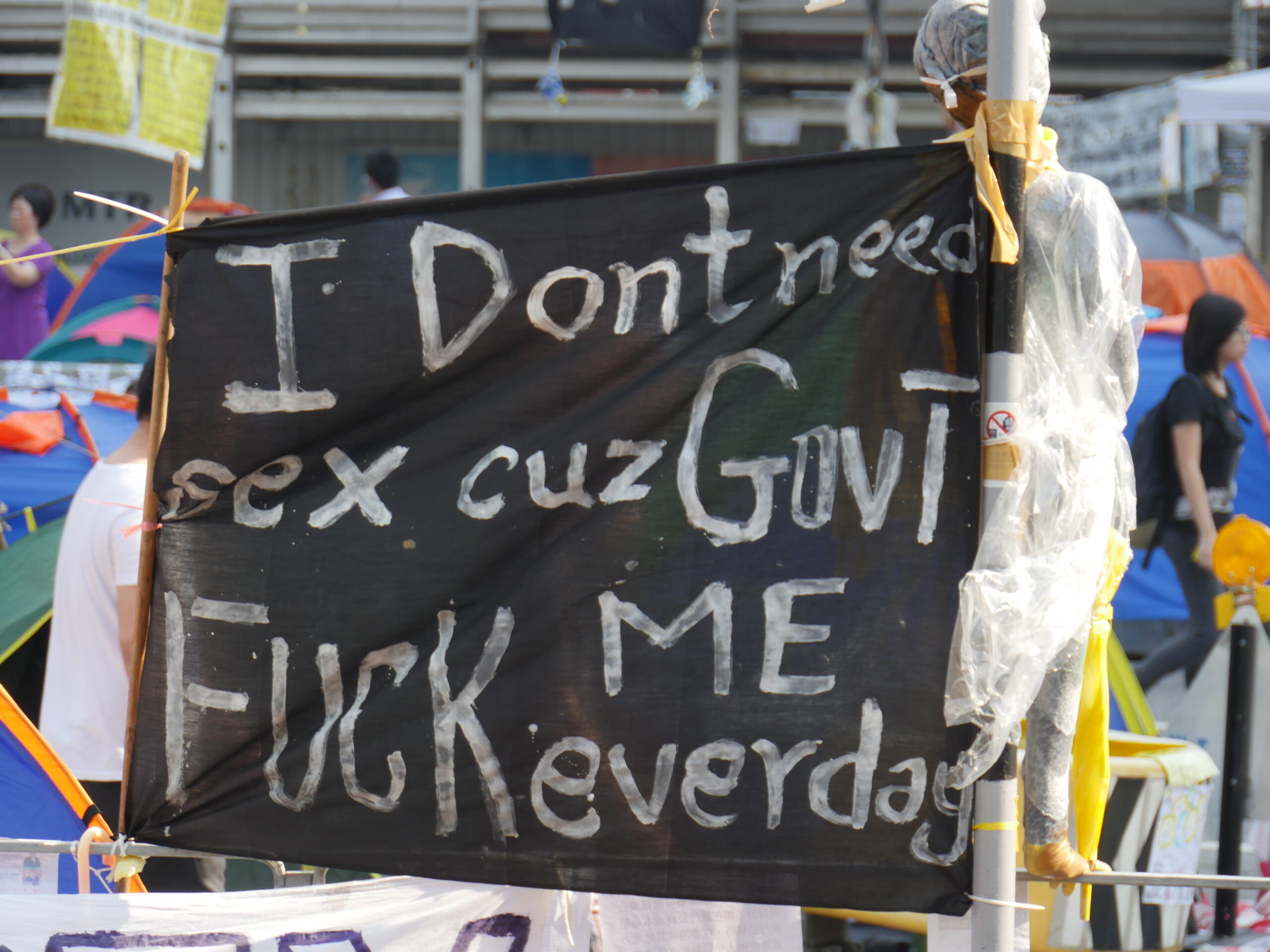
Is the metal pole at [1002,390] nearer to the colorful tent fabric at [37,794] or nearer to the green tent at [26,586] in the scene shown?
the colorful tent fabric at [37,794]

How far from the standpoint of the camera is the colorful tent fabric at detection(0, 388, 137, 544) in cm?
488

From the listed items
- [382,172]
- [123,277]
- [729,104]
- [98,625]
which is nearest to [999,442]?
[98,625]

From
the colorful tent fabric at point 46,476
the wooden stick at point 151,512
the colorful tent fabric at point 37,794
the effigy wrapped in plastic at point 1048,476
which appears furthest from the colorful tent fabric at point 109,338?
the effigy wrapped in plastic at point 1048,476

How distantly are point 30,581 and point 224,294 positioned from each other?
2263 millimetres

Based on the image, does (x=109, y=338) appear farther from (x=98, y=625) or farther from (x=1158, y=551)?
(x=1158, y=551)

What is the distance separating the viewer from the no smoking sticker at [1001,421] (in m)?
2.18

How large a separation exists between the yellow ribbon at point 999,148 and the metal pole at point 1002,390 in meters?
Answer: 0.01

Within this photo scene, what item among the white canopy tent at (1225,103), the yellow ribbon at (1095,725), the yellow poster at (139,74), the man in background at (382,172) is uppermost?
the yellow poster at (139,74)

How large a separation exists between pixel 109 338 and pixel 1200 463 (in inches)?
190

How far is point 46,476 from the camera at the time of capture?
4895mm

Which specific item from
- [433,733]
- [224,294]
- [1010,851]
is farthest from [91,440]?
[1010,851]

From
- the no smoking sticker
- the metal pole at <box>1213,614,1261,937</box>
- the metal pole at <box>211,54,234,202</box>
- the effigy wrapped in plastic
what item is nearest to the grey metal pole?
the metal pole at <box>211,54,234,202</box>

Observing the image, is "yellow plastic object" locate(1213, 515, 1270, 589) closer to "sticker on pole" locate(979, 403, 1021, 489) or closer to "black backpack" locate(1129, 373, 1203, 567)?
"black backpack" locate(1129, 373, 1203, 567)

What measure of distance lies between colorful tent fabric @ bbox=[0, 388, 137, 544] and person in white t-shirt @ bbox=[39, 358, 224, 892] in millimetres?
1525
